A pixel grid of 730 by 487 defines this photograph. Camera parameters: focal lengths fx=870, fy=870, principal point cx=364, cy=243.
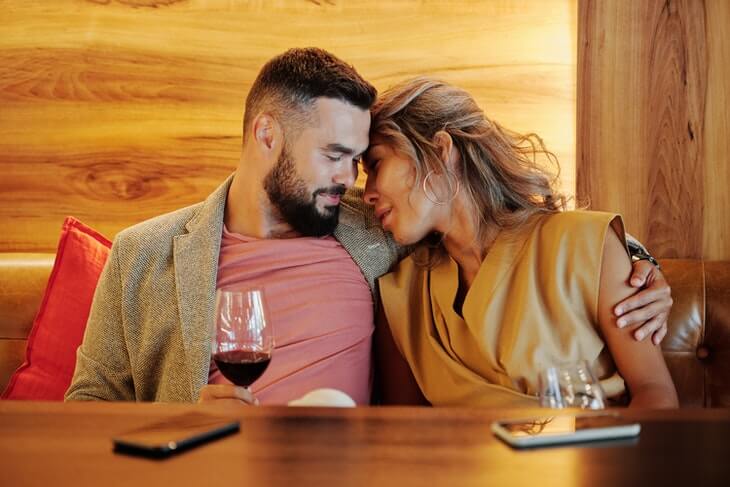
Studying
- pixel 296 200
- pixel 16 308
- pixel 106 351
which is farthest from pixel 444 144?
pixel 16 308

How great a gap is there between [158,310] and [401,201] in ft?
1.86

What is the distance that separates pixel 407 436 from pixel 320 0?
1.77 m

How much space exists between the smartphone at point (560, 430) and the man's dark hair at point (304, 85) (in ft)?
4.06

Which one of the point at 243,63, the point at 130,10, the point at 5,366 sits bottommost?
→ the point at 5,366

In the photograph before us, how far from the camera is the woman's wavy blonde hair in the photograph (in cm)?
183

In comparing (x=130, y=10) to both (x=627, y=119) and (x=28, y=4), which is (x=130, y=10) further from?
(x=627, y=119)

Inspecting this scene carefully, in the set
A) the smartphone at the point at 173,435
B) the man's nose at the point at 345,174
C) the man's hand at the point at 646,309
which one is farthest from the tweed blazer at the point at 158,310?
the smartphone at the point at 173,435

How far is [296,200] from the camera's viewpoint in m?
1.96

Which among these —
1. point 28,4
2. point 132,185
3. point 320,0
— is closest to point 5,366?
point 132,185

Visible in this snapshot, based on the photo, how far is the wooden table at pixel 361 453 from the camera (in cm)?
61

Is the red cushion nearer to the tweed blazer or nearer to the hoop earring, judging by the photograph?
the tweed blazer

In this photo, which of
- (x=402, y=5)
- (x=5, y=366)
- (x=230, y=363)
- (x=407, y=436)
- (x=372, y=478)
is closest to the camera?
(x=372, y=478)

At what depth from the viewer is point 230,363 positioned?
128 centimetres

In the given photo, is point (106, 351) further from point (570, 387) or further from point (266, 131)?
point (570, 387)
